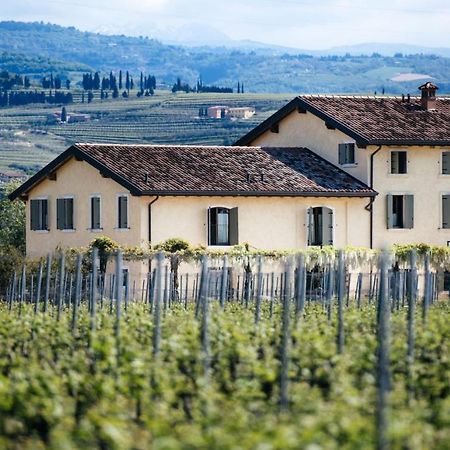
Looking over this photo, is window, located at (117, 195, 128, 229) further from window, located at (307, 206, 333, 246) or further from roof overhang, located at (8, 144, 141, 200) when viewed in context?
window, located at (307, 206, 333, 246)

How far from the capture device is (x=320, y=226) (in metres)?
60.8

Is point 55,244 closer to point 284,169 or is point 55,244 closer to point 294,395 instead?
point 284,169

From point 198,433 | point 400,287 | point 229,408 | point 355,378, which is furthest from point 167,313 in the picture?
point 198,433

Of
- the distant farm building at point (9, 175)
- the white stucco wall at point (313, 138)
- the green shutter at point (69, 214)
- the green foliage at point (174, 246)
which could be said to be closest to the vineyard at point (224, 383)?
the green foliage at point (174, 246)

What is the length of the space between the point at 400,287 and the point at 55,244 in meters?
16.9

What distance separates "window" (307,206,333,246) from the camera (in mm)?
60500

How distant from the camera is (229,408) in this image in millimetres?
19984

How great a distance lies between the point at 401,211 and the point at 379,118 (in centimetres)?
347

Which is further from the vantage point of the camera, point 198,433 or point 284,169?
point 284,169

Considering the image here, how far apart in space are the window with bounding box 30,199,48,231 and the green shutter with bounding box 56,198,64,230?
0.86 m

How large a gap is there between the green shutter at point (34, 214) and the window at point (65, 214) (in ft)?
4.78

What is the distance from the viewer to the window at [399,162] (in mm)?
62375

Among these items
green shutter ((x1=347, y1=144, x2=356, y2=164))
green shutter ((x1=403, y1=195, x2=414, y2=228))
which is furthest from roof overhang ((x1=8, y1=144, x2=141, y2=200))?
green shutter ((x1=403, y1=195, x2=414, y2=228))

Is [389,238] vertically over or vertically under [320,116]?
under
